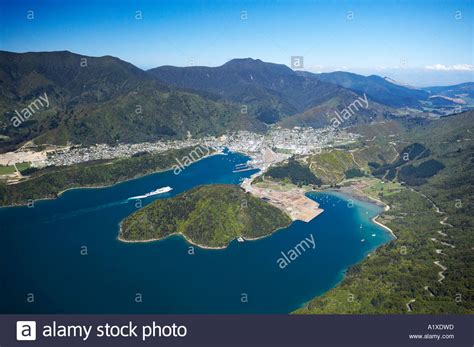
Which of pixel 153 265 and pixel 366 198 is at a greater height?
pixel 153 265

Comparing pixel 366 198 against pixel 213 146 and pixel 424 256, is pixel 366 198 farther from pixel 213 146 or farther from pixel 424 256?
pixel 213 146

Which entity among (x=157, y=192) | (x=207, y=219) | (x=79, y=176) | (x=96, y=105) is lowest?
(x=157, y=192)

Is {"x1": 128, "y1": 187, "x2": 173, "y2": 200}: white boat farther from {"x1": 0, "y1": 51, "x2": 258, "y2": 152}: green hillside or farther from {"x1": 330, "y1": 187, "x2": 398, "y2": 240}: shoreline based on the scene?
{"x1": 0, "y1": 51, "x2": 258, "y2": 152}: green hillside

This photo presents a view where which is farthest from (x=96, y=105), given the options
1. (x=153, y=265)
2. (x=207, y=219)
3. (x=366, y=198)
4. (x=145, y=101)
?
→ (x=153, y=265)

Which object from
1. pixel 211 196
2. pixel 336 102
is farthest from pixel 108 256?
pixel 336 102

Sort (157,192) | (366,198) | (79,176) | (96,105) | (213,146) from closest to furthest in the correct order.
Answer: (366,198), (157,192), (79,176), (213,146), (96,105)

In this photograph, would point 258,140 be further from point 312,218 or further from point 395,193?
point 312,218
